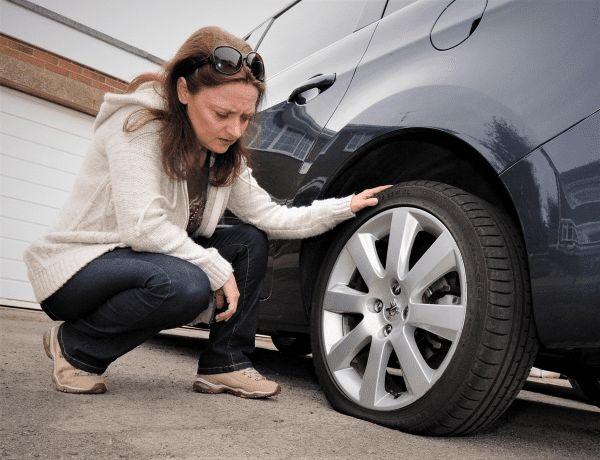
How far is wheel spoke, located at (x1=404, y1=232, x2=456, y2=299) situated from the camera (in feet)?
4.39

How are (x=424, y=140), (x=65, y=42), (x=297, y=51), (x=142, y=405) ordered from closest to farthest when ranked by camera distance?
1. (x=142, y=405)
2. (x=424, y=140)
3. (x=297, y=51)
4. (x=65, y=42)

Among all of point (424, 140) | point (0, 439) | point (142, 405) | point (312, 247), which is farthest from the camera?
point (312, 247)

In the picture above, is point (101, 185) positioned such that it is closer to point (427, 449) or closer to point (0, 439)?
point (0, 439)

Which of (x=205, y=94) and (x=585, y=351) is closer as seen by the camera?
(x=585, y=351)

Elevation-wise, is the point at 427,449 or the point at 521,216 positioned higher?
the point at 521,216

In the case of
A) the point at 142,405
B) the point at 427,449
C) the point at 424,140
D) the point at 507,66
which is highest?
the point at 507,66

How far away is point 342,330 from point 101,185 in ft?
2.77

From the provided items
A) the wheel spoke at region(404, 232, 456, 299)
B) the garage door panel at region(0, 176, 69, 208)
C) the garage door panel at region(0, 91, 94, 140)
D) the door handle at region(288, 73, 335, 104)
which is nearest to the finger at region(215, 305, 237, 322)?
the wheel spoke at region(404, 232, 456, 299)

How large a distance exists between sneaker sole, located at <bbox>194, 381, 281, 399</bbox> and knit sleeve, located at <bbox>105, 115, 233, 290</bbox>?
0.34 meters

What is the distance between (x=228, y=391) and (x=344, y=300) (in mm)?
494

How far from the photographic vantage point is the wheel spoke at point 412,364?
1.32 metres

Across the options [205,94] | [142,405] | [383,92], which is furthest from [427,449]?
[205,94]

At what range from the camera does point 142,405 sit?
1411 millimetres

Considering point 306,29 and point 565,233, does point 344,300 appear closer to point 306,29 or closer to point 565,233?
point 565,233
